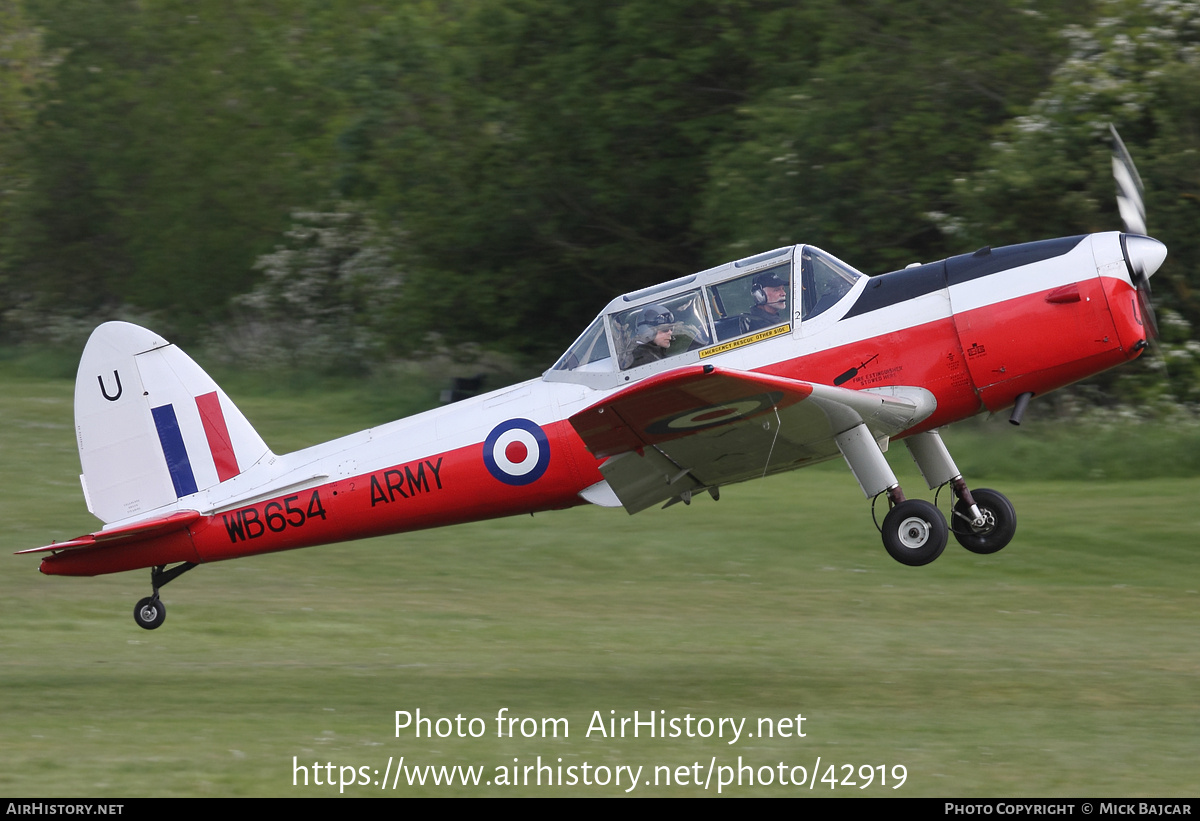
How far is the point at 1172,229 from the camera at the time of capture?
61.8 feet

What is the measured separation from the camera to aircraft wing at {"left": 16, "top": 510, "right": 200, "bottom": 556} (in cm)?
992

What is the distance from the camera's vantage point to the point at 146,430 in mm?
10453

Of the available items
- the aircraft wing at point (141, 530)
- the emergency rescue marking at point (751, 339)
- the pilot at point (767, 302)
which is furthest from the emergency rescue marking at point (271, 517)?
the pilot at point (767, 302)

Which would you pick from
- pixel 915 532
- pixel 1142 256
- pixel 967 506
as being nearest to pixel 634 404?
pixel 915 532

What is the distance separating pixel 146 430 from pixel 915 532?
5790mm

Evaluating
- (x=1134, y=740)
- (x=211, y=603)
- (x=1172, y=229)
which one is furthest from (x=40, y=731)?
(x=1172, y=229)

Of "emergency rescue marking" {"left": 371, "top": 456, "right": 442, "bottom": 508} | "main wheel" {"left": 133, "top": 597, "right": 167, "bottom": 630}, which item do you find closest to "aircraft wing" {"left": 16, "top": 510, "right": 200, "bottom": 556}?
"main wheel" {"left": 133, "top": 597, "right": 167, "bottom": 630}

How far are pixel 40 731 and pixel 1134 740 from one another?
267 inches

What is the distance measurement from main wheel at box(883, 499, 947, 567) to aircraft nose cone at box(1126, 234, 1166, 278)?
2022 mm

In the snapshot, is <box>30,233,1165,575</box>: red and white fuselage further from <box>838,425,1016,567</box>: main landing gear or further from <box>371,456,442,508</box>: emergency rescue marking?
<box>838,425,1016,567</box>: main landing gear

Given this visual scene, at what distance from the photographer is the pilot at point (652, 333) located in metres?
9.17

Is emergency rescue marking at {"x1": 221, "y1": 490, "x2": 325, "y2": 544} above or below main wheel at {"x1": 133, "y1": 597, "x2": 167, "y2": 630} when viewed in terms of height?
above

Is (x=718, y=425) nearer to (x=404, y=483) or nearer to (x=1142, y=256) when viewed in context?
(x=404, y=483)

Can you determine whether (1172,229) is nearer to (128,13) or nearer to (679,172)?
(679,172)
